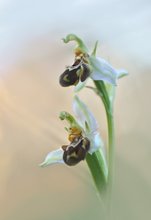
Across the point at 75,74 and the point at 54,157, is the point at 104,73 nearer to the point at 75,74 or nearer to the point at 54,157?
the point at 75,74

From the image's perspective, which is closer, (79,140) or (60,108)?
(79,140)

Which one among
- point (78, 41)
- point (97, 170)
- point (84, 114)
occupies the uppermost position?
point (78, 41)

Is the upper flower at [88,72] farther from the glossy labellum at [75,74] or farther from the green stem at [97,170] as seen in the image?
the green stem at [97,170]

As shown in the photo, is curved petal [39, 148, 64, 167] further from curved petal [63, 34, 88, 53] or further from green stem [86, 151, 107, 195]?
curved petal [63, 34, 88, 53]

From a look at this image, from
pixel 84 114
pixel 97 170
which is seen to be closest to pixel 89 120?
pixel 84 114

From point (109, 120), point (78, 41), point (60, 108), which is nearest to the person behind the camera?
point (109, 120)

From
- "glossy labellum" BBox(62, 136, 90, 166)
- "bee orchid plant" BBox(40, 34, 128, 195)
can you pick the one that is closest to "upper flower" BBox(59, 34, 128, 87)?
"bee orchid plant" BBox(40, 34, 128, 195)

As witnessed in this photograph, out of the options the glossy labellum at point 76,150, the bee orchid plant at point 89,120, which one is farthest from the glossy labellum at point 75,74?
the glossy labellum at point 76,150
